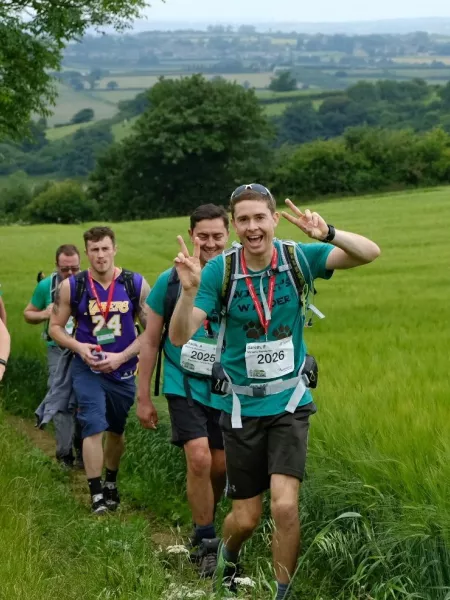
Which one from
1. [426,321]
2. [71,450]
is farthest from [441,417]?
[426,321]

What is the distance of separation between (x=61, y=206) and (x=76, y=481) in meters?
86.1

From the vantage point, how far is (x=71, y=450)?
9766 mm

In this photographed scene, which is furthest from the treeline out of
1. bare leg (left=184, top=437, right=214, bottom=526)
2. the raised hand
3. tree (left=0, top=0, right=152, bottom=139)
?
the raised hand

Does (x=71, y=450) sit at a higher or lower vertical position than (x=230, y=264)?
lower

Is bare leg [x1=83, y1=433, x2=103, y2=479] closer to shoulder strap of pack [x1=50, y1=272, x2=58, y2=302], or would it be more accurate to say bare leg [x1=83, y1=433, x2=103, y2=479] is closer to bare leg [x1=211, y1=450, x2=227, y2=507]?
bare leg [x1=211, y1=450, x2=227, y2=507]

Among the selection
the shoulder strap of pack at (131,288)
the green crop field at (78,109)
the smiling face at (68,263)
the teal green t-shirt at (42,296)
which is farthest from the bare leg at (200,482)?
the green crop field at (78,109)

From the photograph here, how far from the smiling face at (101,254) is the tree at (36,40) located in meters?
8.45

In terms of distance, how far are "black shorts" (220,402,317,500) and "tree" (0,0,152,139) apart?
11300mm

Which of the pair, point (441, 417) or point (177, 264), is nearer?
point (177, 264)

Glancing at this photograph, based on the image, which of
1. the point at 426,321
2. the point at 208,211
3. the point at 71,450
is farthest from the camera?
the point at 426,321

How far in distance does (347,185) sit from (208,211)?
6824 centimetres

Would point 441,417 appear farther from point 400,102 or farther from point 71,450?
point 400,102

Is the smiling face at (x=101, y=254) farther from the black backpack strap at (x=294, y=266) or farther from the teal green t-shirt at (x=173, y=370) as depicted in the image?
the black backpack strap at (x=294, y=266)

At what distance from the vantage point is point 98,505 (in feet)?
26.0
